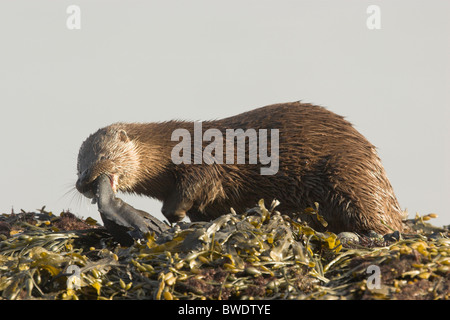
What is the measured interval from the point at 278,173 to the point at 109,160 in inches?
73.9

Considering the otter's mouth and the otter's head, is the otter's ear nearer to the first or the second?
the otter's head

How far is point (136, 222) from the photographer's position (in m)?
6.41

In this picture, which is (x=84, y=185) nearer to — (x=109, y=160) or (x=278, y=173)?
(x=109, y=160)

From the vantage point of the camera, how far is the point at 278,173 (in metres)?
7.45

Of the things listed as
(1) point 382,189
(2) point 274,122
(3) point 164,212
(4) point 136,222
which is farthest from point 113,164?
(1) point 382,189

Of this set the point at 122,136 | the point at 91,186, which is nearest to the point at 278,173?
the point at 122,136

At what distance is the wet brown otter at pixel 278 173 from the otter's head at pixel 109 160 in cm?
1

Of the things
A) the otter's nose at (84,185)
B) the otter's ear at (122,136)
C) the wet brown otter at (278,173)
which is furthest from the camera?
the otter's ear at (122,136)

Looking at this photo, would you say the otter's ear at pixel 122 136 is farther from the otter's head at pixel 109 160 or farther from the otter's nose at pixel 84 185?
the otter's nose at pixel 84 185

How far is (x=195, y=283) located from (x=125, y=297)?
1.82 ft

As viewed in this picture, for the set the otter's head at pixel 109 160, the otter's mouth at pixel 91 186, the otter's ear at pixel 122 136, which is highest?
the otter's ear at pixel 122 136

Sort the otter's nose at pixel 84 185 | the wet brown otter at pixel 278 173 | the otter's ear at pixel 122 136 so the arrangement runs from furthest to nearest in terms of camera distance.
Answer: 1. the otter's ear at pixel 122 136
2. the otter's nose at pixel 84 185
3. the wet brown otter at pixel 278 173

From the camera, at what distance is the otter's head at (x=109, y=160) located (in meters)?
7.43

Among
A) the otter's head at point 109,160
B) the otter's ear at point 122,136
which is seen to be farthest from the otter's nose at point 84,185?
the otter's ear at point 122,136
